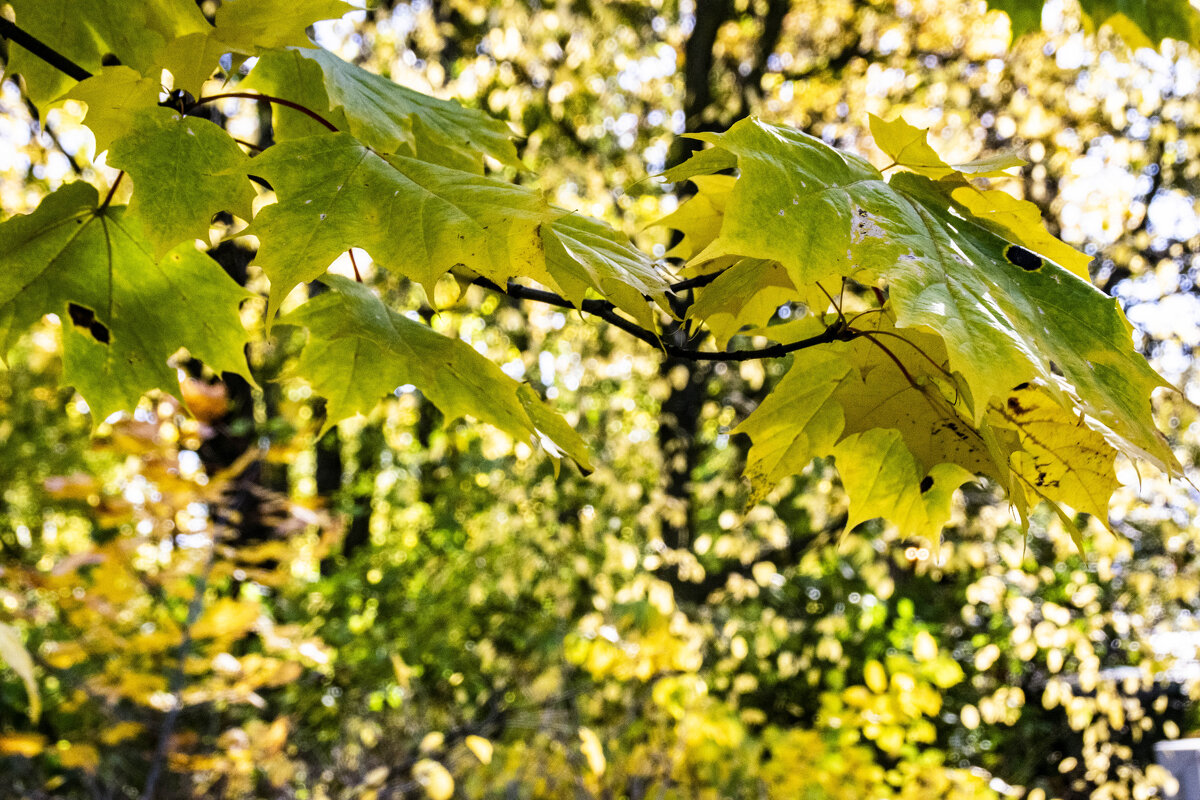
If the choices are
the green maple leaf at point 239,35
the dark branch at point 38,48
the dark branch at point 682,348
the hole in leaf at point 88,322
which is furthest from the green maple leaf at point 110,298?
the dark branch at point 682,348

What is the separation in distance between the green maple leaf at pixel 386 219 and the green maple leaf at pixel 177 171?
8 centimetres

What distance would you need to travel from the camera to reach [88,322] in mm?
1026

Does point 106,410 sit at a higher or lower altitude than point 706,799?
higher

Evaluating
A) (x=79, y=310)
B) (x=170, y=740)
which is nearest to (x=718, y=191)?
(x=79, y=310)

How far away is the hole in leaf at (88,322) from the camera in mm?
1013

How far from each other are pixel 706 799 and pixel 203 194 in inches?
135

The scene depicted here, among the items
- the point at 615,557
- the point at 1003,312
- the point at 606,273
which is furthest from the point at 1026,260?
the point at 615,557

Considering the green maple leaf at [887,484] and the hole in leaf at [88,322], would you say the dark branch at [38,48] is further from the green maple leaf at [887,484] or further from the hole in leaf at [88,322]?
the green maple leaf at [887,484]

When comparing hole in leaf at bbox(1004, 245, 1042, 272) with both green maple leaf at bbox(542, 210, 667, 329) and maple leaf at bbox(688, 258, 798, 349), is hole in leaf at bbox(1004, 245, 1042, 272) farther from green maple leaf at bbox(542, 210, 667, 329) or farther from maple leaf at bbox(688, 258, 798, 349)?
green maple leaf at bbox(542, 210, 667, 329)

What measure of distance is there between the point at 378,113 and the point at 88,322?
1.47 feet

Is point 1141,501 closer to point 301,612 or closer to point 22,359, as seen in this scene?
point 301,612

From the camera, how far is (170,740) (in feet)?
8.93

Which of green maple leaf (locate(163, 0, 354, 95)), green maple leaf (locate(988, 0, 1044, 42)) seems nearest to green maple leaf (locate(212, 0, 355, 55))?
green maple leaf (locate(163, 0, 354, 95))

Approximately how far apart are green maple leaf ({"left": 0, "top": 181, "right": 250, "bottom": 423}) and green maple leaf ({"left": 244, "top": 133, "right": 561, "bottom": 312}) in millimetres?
358
